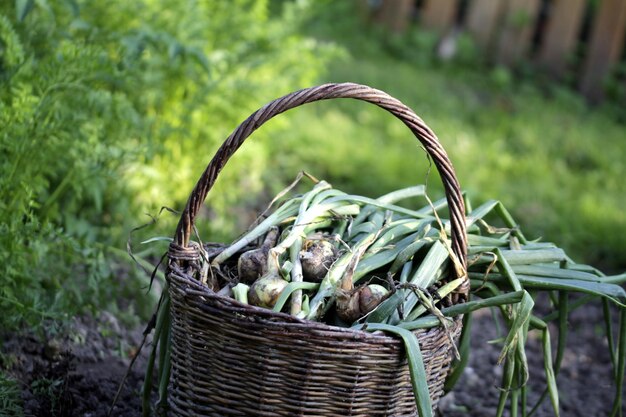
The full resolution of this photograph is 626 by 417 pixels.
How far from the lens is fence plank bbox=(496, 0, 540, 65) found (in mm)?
6801

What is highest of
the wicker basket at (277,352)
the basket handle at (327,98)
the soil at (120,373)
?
the basket handle at (327,98)

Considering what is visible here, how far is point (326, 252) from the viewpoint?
1794mm

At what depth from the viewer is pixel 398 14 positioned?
748 cm

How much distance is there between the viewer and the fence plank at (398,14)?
7465 mm

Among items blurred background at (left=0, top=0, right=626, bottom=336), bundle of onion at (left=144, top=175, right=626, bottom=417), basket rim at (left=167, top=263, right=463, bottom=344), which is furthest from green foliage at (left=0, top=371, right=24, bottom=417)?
basket rim at (left=167, top=263, right=463, bottom=344)

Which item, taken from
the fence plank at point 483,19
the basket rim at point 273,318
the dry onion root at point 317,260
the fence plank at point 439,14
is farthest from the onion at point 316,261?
the fence plank at point 439,14

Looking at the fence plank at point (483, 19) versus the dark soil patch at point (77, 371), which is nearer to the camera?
the dark soil patch at point (77, 371)

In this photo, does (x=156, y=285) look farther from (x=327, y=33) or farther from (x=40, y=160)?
(x=327, y=33)

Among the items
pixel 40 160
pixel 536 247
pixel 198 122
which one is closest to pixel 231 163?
pixel 198 122

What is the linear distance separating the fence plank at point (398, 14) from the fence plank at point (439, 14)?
0.17 metres

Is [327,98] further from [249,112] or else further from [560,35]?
[560,35]

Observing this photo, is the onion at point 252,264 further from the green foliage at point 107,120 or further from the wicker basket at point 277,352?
the green foliage at point 107,120

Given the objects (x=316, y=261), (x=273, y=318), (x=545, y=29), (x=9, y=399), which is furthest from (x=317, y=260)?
(x=545, y=29)

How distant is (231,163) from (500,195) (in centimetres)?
145
